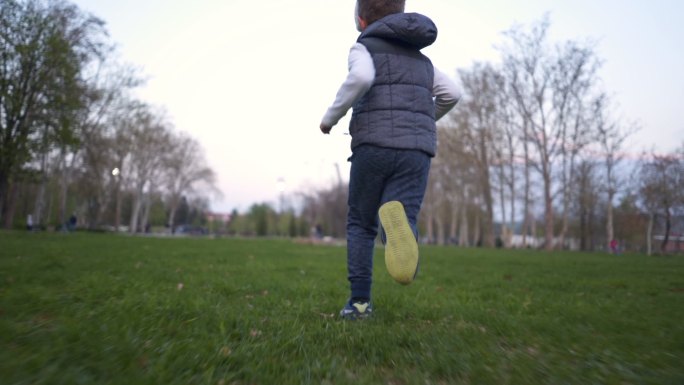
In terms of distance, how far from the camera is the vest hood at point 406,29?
9.96 feet

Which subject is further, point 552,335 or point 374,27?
point 374,27

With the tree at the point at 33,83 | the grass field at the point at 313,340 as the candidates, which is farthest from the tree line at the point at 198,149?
the grass field at the point at 313,340

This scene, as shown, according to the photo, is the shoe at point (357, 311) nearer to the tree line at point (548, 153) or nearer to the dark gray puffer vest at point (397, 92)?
the dark gray puffer vest at point (397, 92)

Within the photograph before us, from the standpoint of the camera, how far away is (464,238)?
5847 centimetres

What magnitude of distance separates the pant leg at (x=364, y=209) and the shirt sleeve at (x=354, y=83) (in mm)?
297

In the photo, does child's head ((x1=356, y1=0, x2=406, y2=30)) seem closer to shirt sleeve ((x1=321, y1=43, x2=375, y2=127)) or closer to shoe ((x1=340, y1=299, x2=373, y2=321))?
shirt sleeve ((x1=321, y1=43, x2=375, y2=127))

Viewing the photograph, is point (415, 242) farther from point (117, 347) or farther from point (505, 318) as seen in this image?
point (117, 347)

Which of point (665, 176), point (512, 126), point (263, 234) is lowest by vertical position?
point (263, 234)

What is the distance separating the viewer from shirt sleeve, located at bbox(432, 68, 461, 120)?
11.1 ft

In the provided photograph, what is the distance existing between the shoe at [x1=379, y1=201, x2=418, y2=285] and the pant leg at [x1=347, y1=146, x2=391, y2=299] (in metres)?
0.29

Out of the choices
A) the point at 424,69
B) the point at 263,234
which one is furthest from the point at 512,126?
the point at 263,234

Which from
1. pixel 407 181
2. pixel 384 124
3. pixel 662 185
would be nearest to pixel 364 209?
pixel 407 181

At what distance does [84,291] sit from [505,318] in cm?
338

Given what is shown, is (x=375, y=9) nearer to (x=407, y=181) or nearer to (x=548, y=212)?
(x=407, y=181)
